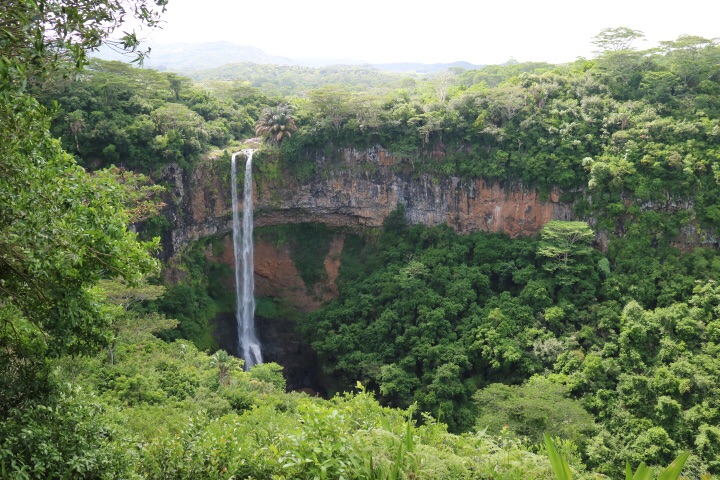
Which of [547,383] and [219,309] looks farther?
[219,309]

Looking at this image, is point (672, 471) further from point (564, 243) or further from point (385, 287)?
point (385, 287)

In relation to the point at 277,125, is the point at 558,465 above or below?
below

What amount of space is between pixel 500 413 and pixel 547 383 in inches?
84.1

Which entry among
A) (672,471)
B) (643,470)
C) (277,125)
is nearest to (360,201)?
(277,125)

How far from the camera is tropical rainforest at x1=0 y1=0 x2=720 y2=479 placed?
474cm

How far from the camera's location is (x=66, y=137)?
19109mm

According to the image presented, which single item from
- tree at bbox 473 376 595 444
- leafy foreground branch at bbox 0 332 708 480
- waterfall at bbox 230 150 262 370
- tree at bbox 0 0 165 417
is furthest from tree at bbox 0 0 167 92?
waterfall at bbox 230 150 262 370

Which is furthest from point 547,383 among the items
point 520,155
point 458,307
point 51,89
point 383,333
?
→ point 51,89

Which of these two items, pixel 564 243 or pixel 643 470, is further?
pixel 564 243

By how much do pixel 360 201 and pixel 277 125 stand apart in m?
5.36

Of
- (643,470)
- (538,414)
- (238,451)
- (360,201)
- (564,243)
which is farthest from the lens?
(360,201)

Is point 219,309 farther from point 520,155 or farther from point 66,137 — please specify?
point 520,155

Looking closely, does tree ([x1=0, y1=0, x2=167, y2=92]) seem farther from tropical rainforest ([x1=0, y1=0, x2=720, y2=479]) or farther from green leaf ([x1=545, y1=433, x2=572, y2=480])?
green leaf ([x1=545, y1=433, x2=572, y2=480])

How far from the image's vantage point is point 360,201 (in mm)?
25672
